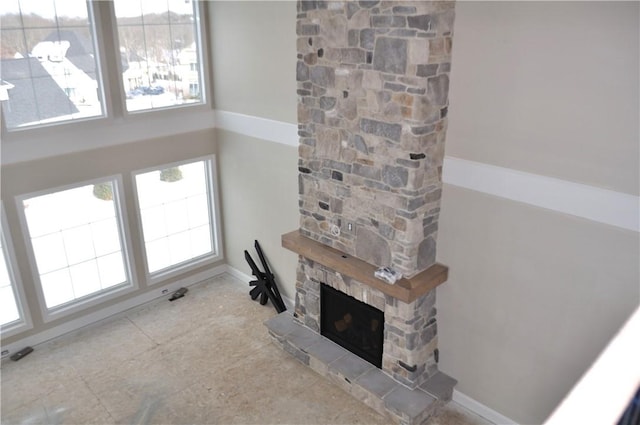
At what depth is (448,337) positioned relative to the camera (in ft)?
16.3

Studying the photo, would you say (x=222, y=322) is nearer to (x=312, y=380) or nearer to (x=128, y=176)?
(x=312, y=380)

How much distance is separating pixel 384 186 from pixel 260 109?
238 centimetres

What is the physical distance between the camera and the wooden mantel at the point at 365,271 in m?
4.53

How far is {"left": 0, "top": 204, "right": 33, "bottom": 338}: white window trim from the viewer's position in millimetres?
5407

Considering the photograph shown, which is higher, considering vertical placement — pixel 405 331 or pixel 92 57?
pixel 92 57

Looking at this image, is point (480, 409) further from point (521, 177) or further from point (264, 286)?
point (264, 286)

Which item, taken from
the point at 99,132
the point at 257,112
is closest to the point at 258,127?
the point at 257,112

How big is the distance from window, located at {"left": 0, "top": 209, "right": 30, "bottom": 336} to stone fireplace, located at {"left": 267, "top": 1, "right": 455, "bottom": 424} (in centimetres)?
318

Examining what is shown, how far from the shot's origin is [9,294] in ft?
18.4

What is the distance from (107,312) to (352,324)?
3.32m

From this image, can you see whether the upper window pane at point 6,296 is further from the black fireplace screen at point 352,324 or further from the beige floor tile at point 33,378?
the black fireplace screen at point 352,324

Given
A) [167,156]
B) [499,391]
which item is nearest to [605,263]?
[499,391]

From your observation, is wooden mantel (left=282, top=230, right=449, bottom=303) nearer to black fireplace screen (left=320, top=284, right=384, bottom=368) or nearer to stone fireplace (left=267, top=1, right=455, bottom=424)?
stone fireplace (left=267, top=1, right=455, bottom=424)

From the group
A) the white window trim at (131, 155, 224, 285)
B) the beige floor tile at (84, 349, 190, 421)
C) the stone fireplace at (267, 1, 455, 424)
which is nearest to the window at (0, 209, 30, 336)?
the beige floor tile at (84, 349, 190, 421)
